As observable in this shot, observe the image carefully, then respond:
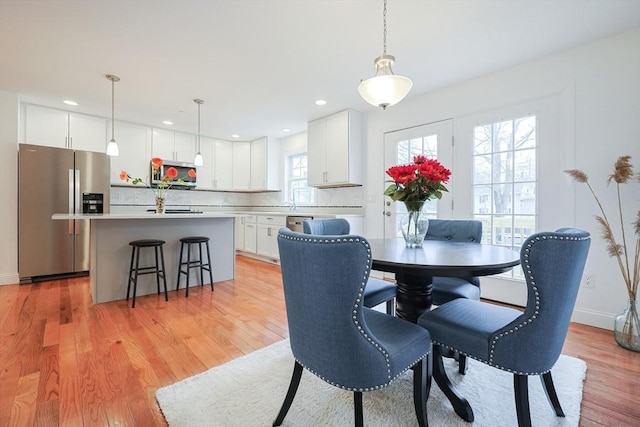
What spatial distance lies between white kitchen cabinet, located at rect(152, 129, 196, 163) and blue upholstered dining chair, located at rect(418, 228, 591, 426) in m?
5.34

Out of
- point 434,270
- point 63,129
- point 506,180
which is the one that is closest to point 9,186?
point 63,129

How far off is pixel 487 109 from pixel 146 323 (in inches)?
152

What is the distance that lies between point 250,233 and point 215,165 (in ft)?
5.22

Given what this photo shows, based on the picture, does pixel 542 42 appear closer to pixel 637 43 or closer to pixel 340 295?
pixel 637 43

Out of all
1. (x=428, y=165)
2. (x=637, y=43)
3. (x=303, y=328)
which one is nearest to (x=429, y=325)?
(x=303, y=328)

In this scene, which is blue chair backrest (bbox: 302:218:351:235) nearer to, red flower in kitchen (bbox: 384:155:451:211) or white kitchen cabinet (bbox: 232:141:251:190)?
red flower in kitchen (bbox: 384:155:451:211)

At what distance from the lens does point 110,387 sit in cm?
161

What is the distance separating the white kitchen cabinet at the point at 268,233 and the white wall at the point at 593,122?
3423mm

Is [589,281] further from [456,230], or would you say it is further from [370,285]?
[370,285]

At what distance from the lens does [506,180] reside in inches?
116

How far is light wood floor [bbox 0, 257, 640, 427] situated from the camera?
1438 millimetres

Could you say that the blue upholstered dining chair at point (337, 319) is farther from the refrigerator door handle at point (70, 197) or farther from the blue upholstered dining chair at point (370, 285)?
the refrigerator door handle at point (70, 197)

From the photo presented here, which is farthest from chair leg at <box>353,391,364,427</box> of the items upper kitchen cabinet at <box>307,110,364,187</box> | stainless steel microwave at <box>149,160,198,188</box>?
stainless steel microwave at <box>149,160,198,188</box>

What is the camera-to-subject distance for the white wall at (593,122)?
2318 millimetres
